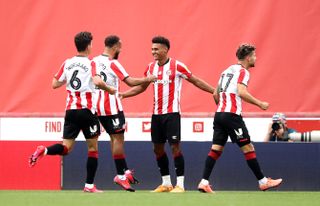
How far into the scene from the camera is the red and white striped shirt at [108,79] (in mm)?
12694

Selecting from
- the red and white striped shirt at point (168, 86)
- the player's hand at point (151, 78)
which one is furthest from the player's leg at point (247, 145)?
the player's hand at point (151, 78)

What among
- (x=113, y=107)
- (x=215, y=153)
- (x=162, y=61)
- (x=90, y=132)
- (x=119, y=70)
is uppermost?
(x=162, y=61)

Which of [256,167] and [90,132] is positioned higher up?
[90,132]

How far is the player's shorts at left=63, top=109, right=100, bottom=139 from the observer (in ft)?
39.8

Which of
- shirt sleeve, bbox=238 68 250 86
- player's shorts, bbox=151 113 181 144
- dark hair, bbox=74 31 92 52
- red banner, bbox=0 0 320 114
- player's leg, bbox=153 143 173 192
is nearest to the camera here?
dark hair, bbox=74 31 92 52

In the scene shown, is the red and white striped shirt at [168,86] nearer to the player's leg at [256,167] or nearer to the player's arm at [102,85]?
the player's arm at [102,85]

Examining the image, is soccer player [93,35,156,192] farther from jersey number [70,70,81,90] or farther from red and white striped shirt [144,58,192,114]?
jersey number [70,70,81,90]

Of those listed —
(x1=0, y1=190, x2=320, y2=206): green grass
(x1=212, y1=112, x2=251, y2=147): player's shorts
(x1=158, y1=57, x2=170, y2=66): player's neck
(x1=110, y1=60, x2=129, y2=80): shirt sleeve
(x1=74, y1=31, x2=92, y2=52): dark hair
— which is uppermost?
(x1=74, y1=31, x2=92, y2=52): dark hair

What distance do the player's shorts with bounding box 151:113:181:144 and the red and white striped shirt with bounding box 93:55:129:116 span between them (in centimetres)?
52

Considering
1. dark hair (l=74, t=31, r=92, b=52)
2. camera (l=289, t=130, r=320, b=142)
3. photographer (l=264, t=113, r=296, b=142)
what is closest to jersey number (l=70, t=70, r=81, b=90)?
dark hair (l=74, t=31, r=92, b=52)

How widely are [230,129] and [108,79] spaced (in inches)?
63.3

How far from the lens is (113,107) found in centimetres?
1301

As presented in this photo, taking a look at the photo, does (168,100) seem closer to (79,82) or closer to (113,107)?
(113,107)

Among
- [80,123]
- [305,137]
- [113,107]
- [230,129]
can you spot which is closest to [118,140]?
[113,107]
